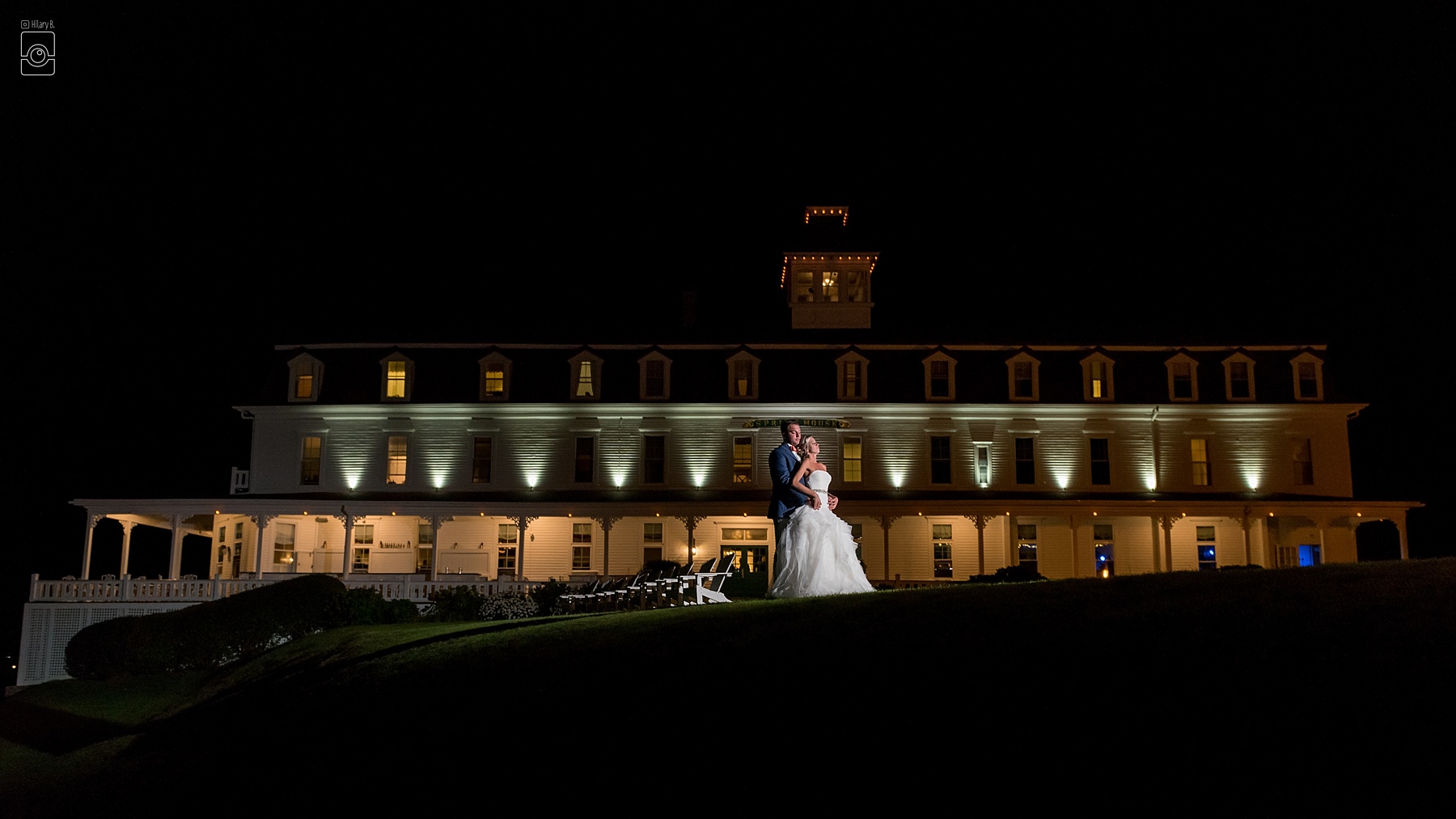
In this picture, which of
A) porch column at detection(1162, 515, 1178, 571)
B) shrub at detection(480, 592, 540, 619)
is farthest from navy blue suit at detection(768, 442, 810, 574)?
porch column at detection(1162, 515, 1178, 571)

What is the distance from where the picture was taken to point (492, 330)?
138 ft

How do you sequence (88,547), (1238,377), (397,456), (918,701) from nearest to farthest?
(918,701) < (88,547) < (1238,377) < (397,456)

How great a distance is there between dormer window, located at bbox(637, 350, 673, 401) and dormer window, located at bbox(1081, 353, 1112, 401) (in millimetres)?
13375

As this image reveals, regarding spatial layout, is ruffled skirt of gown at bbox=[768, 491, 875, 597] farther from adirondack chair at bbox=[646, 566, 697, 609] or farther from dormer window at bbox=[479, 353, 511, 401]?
dormer window at bbox=[479, 353, 511, 401]

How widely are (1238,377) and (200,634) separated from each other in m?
Result: 31.3

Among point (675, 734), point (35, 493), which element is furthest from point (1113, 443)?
point (35, 493)

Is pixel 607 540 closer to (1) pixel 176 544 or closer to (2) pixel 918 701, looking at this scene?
(1) pixel 176 544

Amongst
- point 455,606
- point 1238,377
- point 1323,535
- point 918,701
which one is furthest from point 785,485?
point 1238,377

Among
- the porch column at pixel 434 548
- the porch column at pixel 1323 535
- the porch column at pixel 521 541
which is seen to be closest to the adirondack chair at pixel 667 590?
the porch column at pixel 434 548

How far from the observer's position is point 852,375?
39.9 m

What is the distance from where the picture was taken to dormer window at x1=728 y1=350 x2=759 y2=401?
39.8 meters

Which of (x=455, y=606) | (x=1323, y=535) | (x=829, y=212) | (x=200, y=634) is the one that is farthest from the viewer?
(x=829, y=212)

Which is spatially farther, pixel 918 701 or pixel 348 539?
pixel 348 539

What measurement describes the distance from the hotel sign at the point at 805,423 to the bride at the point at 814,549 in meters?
21.9
